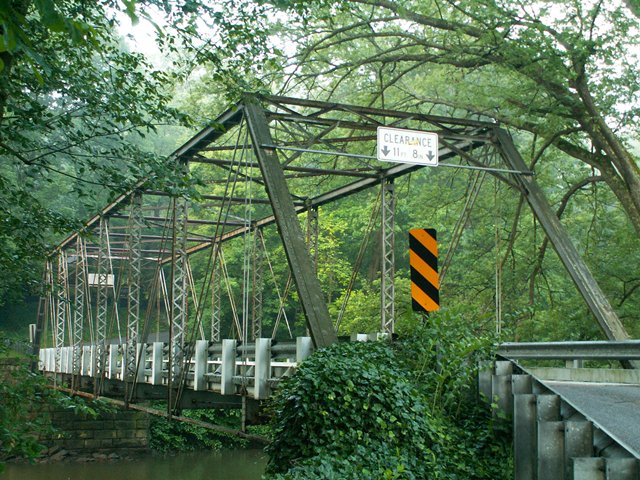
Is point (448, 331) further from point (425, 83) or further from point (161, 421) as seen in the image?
point (161, 421)

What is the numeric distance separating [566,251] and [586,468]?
721 cm

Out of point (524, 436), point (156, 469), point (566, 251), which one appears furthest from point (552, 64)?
point (156, 469)

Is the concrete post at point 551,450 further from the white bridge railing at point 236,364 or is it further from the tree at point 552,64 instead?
the tree at point 552,64

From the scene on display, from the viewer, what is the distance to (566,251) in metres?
13.0

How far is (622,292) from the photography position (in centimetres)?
1786

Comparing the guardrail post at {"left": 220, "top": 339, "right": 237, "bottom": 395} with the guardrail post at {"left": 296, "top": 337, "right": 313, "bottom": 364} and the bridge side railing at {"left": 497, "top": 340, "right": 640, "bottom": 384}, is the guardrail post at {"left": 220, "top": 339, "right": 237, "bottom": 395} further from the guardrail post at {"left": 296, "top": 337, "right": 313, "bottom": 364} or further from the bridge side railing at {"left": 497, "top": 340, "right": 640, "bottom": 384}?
the bridge side railing at {"left": 497, "top": 340, "right": 640, "bottom": 384}

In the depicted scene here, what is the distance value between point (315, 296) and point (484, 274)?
11.0m

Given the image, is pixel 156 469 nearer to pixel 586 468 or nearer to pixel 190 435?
pixel 190 435

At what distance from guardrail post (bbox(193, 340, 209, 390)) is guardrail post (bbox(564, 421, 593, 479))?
931 cm

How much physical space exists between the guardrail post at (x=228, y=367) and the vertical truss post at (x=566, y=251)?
544cm

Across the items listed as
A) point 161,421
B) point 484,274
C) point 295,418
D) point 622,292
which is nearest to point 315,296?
point 295,418

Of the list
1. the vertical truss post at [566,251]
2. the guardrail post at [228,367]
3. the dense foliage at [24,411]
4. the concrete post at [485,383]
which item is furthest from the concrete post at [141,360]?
the concrete post at [485,383]

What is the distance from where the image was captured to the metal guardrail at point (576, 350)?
9375 mm

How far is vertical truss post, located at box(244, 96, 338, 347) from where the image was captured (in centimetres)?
1052
